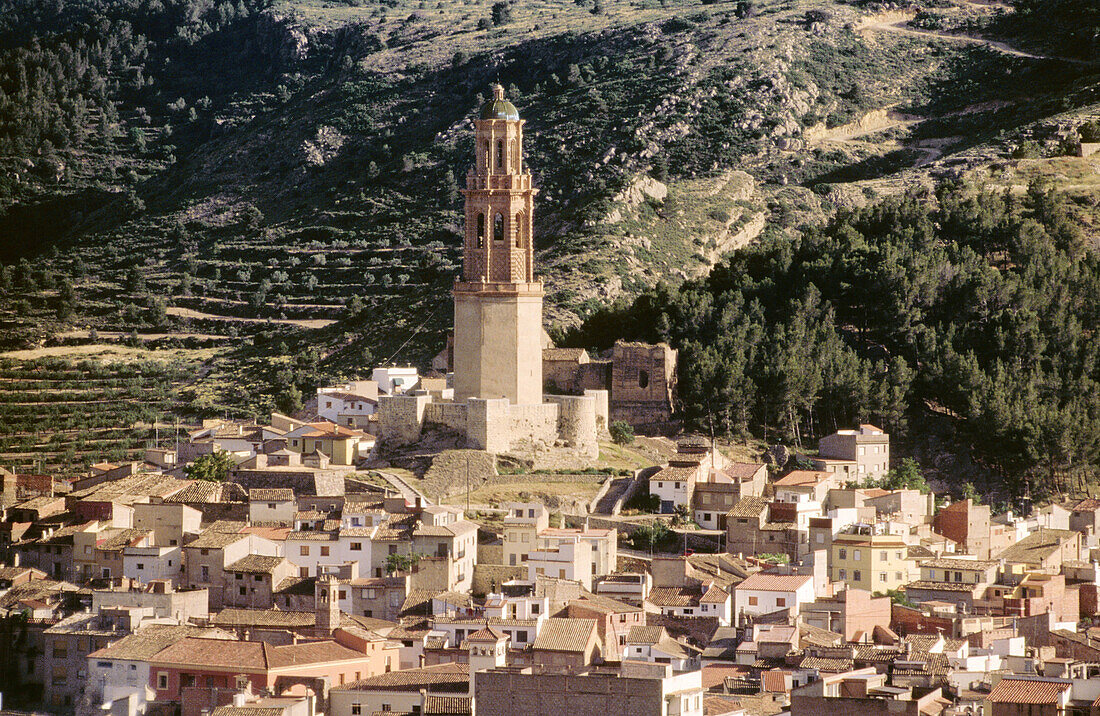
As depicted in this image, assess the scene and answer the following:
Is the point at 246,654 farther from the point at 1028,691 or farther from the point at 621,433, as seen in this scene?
the point at 621,433

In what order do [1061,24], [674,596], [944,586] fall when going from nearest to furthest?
[674,596] → [944,586] → [1061,24]

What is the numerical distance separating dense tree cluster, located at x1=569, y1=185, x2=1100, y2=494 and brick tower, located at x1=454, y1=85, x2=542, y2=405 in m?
7.19

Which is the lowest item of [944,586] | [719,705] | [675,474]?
[719,705]

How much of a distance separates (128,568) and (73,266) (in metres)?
53.7

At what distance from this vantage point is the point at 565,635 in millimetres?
45031

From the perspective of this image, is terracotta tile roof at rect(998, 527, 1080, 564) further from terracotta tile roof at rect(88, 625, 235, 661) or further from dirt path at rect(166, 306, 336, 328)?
dirt path at rect(166, 306, 336, 328)

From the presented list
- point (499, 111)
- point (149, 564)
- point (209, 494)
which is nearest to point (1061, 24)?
point (499, 111)

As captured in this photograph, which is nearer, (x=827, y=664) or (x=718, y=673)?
(x=827, y=664)

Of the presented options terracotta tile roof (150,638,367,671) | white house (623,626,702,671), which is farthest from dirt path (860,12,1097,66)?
terracotta tile roof (150,638,367,671)

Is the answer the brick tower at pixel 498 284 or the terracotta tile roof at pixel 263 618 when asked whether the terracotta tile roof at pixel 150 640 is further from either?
the brick tower at pixel 498 284

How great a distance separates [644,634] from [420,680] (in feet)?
18.2

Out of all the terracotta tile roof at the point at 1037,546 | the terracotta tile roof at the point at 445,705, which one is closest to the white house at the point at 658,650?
the terracotta tile roof at the point at 445,705

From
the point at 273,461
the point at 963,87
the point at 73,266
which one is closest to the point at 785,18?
the point at 963,87

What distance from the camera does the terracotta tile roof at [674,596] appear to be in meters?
51.8
